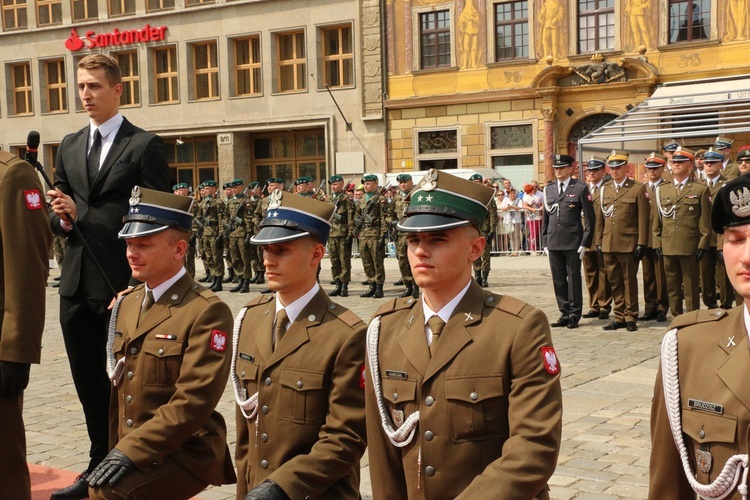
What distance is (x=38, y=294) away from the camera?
13.4 feet

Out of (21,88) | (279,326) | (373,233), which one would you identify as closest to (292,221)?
(279,326)

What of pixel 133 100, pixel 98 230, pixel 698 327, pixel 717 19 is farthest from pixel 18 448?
pixel 133 100

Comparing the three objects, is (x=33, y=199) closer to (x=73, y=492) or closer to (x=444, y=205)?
(x=73, y=492)

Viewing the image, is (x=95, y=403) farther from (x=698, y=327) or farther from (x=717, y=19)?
(x=717, y=19)

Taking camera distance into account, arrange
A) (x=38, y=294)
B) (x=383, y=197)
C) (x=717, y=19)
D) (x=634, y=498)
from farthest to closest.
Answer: (x=717, y=19) < (x=383, y=197) < (x=634, y=498) < (x=38, y=294)

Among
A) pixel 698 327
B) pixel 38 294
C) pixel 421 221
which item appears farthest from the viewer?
pixel 38 294

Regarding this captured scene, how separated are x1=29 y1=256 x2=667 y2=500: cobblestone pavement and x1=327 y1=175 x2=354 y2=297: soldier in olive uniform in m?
4.76

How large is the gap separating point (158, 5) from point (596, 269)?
84.6 feet

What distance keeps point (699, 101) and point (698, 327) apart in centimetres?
1850

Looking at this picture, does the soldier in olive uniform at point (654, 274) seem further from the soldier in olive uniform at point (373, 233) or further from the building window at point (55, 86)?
the building window at point (55, 86)

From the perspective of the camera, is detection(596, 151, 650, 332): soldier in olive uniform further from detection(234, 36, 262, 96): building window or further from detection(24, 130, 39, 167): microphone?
detection(234, 36, 262, 96): building window

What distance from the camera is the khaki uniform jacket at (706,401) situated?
2.44 meters

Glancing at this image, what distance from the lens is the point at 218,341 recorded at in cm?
390

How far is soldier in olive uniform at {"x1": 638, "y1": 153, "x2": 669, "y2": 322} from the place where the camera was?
39.5ft
